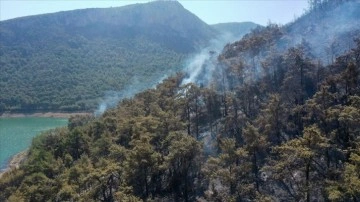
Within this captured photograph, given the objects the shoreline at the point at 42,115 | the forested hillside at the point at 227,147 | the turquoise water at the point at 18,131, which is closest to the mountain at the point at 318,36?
the forested hillside at the point at 227,147

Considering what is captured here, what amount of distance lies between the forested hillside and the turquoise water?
91.0 ft

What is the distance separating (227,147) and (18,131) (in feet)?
309

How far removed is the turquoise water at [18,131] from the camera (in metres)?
89.4

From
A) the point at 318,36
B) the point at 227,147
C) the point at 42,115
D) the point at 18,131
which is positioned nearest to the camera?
the point at 227,147

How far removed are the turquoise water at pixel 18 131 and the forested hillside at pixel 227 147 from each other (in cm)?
2775

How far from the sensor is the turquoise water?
8944cm

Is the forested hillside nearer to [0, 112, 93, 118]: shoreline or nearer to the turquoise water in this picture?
the turquoise water

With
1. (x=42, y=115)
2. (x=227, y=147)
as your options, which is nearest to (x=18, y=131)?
(x=42, y=115)

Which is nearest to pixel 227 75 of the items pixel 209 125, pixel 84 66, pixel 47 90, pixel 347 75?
pixel 209 125

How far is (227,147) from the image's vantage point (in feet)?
130

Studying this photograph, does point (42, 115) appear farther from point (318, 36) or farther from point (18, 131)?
point (318, 36)

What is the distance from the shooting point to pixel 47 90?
165 meters

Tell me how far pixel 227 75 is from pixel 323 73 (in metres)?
18.2

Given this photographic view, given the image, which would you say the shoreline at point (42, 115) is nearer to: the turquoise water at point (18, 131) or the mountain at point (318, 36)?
the turquoise water at point (18, 131)
